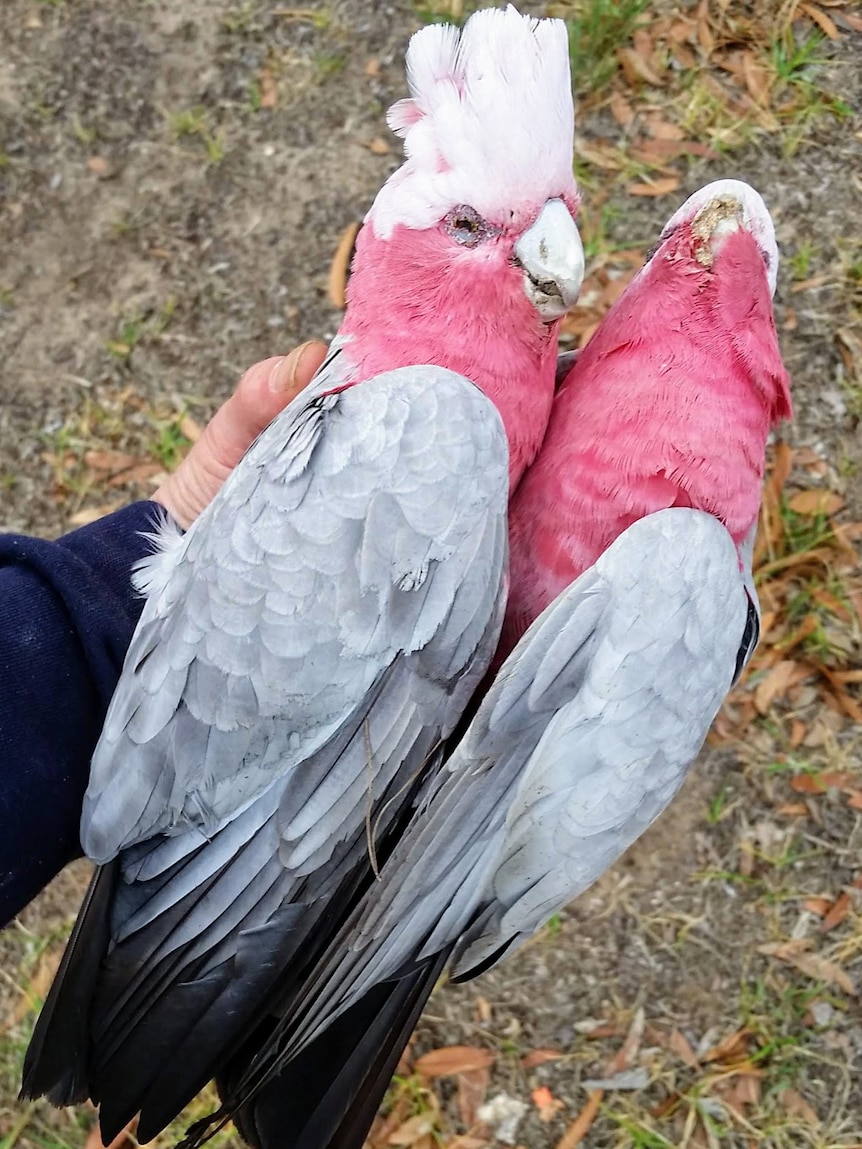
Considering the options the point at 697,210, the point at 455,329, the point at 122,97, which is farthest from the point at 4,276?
the point at 697,210

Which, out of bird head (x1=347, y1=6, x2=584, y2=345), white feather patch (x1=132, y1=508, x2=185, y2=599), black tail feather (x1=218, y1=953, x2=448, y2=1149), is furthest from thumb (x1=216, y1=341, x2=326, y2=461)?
black tail feather (x1=218, y1=953, x2=448, y2=1149)

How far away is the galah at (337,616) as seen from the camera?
1068 mm

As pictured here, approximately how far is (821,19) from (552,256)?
1.80 meters

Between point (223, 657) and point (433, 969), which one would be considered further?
point (433, 969)

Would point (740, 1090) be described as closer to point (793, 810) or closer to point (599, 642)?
point (793, 810)

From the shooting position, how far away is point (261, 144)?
2.47 meters

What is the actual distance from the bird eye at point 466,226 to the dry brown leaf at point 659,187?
138cm

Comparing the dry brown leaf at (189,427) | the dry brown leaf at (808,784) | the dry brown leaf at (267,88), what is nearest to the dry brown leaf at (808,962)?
the dry brown leaf at (808,784)

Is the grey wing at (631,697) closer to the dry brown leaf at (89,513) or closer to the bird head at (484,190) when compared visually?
the bird head at (484,190)

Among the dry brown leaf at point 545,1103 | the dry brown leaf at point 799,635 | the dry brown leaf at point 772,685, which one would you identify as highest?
the dry brown leaf at point 799,635

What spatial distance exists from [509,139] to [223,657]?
0.69 meters

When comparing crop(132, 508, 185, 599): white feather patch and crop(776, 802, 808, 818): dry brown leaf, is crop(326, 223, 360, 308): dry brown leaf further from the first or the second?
crop(776, 802, 808, 818): dry brown leaf

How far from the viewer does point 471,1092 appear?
6.26 feet

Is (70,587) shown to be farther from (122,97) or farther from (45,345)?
(122,97)
